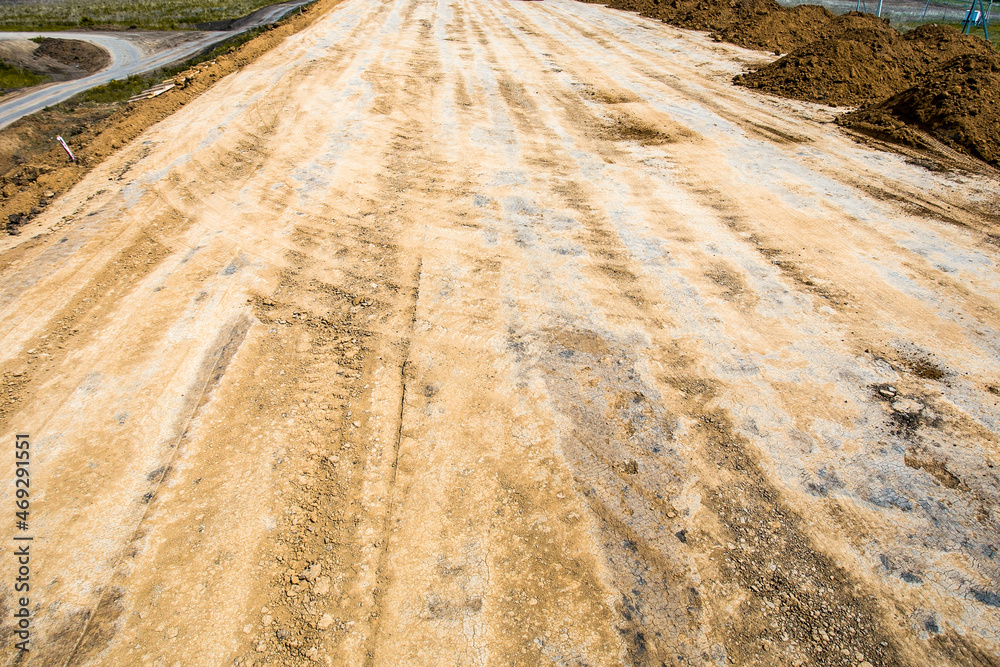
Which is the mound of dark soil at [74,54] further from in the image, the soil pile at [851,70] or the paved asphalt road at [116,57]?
the soil pile at [851,70]

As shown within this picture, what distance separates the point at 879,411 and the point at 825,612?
80.9 inches

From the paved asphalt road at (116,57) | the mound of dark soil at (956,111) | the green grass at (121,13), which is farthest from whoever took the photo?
the green grass at (121,13)

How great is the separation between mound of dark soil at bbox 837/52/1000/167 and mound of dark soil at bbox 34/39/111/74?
2904cm

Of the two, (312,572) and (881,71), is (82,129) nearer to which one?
(312,572)

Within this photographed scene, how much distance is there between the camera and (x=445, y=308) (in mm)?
5199

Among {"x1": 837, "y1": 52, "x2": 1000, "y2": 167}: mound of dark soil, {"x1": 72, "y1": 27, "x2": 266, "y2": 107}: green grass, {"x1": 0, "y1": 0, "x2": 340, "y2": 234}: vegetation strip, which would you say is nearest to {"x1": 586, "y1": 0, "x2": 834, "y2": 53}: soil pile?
{"x1": 837, "y1": 52, "x2": 1000, "y2": 167}: mound of dark soil

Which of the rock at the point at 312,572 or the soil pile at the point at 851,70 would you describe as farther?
the soil pile at the point at 851,70

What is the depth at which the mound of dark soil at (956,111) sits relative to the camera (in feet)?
26.3

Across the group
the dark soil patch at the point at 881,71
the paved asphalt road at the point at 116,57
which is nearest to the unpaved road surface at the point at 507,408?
the dark soil patch at the point at 881,71

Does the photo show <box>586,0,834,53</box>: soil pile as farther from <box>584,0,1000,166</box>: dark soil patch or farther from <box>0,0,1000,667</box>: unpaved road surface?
<box>0,0,1000,667</box>: unpaved road surface

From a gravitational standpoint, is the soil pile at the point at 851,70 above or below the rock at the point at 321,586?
above

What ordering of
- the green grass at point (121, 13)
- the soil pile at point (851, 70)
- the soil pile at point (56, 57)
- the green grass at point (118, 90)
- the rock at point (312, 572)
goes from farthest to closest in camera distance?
the green grass at point (121, 13) → the soil pile at point (56, 57) → the green grass at point (118, 90) → the soil pile at point (851, 70) → the rock at point (312, 572)

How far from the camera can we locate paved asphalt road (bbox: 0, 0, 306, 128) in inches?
629

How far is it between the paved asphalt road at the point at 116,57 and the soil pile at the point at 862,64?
21115 mm
